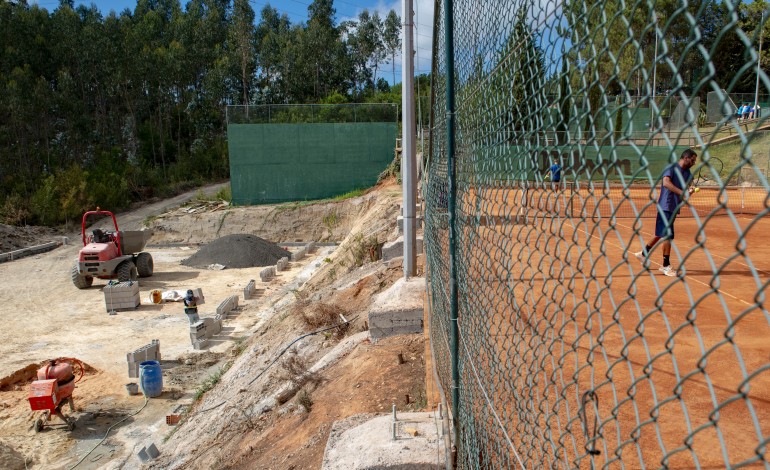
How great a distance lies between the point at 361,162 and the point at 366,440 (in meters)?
32.8

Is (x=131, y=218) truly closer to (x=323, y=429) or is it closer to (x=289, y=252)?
(x=289, y=252)

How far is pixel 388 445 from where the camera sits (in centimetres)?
388

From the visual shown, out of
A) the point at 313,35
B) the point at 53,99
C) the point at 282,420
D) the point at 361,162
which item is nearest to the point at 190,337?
the point at 282,420

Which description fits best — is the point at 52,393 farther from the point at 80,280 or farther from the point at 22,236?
the point at 22,236

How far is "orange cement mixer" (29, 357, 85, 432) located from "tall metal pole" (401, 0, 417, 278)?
5.99m

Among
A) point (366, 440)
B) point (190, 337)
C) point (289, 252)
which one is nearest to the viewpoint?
point (366, 440)

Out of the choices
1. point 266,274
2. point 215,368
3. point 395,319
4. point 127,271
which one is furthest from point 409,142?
point 127,271

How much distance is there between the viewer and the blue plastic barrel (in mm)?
11016

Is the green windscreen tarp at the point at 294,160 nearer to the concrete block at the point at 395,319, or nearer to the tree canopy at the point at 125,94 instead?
the tree canopy at the point at 125,94

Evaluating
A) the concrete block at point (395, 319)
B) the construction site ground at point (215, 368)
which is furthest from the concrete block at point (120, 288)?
the concrete block at point (395, 319)

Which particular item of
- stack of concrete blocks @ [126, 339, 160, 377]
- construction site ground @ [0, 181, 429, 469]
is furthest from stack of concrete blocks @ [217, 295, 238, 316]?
stack of concrete blocks @ [126, 339, 160, 377]

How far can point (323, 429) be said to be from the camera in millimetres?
5734

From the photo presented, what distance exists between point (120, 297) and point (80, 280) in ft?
13.1

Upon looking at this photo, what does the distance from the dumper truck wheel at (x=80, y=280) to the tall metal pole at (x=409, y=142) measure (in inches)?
594
